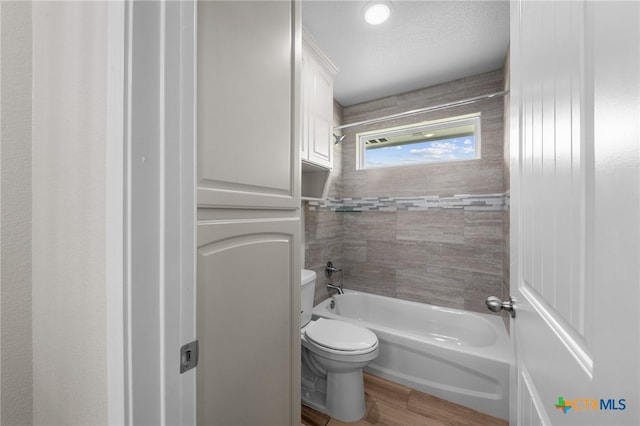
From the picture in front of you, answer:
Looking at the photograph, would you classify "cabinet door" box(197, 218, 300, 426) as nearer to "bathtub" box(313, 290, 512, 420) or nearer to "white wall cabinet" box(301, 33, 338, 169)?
"white wall cabinet" box(301, 33, 338, 169)

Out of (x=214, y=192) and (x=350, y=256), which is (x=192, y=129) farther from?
(x=350, y=256)

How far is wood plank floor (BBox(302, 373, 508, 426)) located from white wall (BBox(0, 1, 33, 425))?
139 centimetres

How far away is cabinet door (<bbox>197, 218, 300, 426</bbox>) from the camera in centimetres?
66

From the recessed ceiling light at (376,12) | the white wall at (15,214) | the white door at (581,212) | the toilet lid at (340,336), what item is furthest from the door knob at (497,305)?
the recessed ceiling light at (376,12)

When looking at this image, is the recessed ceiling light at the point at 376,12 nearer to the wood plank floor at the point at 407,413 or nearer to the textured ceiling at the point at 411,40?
the textured ceiling at the point at 411,40

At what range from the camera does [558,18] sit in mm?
457

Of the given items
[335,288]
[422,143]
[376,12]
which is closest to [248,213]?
[376,12]

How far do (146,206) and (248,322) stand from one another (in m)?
0.50

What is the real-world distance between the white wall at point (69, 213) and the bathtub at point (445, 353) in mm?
1707

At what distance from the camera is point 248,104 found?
78 cm

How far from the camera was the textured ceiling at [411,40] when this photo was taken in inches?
58.1

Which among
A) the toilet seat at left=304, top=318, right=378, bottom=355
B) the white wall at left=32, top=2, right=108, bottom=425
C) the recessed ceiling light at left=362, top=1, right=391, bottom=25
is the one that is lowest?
the toilet seat at left=304, top=318, right=378, bottom=355

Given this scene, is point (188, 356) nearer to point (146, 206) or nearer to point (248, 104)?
point (146, 206)

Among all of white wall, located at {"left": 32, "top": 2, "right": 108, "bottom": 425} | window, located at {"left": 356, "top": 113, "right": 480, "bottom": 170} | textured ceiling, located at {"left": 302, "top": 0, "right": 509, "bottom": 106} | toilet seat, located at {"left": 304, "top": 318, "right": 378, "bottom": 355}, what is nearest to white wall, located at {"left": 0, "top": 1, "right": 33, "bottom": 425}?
white wall, located at {"left": 32, "top": 2, "right": 108, "bottom": 425}
